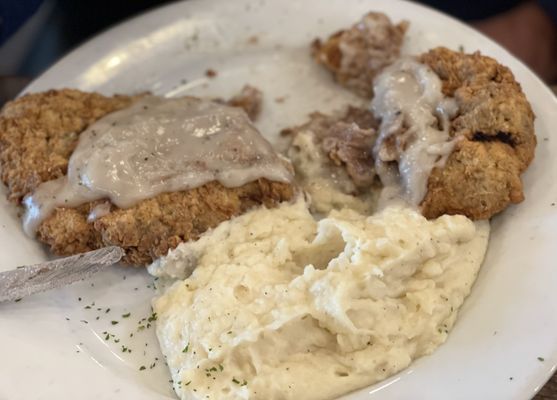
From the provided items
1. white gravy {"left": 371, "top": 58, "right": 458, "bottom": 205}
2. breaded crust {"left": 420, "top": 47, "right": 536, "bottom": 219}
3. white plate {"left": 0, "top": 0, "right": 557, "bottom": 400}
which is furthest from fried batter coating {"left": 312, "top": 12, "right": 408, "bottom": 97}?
breaded crust {"left": 420, "top": 47, "right": 536, "bottom": 219}

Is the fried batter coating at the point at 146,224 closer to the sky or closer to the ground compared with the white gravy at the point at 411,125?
closer to the ground

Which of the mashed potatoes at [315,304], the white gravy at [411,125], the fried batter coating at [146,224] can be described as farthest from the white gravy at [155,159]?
the white gravy at [411,125]

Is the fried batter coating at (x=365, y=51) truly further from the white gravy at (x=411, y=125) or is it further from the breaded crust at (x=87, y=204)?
the breaded crust at (x=87, y=204)

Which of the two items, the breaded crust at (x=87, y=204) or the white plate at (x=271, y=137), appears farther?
the breaded crust at (x=87, y=204)

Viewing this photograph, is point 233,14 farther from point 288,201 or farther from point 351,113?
point 288,201

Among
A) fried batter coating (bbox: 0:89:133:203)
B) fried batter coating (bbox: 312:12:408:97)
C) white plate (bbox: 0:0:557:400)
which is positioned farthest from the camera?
fried batter coating (bbox: 312:12:408:97)

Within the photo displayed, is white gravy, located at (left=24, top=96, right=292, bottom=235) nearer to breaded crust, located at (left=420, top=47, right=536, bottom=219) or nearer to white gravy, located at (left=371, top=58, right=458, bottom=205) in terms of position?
white gravy, located at (left=371, top=58, right=458, bottom=205)

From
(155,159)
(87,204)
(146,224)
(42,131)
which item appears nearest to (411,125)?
(155,159)
